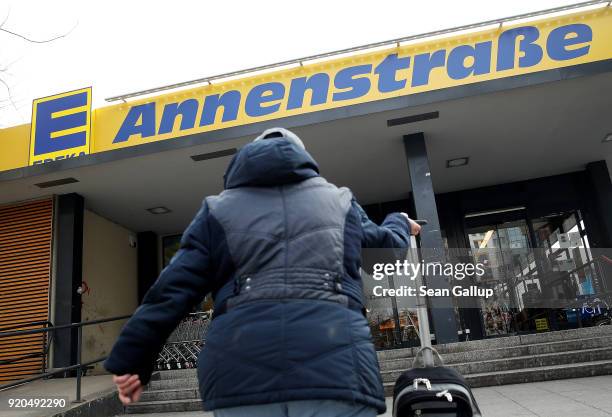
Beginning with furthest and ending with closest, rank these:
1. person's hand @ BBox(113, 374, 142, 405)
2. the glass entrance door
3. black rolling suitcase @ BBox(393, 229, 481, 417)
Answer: the glass entrance door, black rolling suitcase @ BBox(393, 229, 481, 417), person's hand @ BBox(113, 374, 142, 405)

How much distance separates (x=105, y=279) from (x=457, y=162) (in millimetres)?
7242

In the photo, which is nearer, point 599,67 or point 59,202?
point 599,67

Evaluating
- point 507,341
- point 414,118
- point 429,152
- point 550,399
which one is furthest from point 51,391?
point 429,152

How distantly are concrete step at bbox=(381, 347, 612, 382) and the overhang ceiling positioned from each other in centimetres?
335

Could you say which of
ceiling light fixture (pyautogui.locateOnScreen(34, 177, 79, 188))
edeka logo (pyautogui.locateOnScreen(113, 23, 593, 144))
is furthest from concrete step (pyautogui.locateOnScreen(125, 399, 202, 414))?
ceiling light fixture (pyautogui.locateOnScreen(34, 177, 79, 188))

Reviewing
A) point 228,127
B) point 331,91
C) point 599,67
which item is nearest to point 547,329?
point 599,67

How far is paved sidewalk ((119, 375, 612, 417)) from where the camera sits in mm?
3984

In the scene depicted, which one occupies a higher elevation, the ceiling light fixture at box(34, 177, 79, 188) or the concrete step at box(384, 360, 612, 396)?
the ceiling light fixture at box(34, 177, 79, 188)

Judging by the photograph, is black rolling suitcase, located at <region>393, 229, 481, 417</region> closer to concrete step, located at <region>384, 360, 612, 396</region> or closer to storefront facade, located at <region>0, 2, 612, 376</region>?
concrete step, located at <region>384, 360, 612, 396</region>

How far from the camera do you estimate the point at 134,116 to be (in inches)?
299

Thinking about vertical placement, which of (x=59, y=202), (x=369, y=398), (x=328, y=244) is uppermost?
(x=59, y=202)

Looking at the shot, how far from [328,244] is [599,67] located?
20.8 feet

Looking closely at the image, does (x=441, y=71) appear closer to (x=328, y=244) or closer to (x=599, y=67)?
(x=599, y=67)

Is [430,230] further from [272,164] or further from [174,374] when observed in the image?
[272,164]
